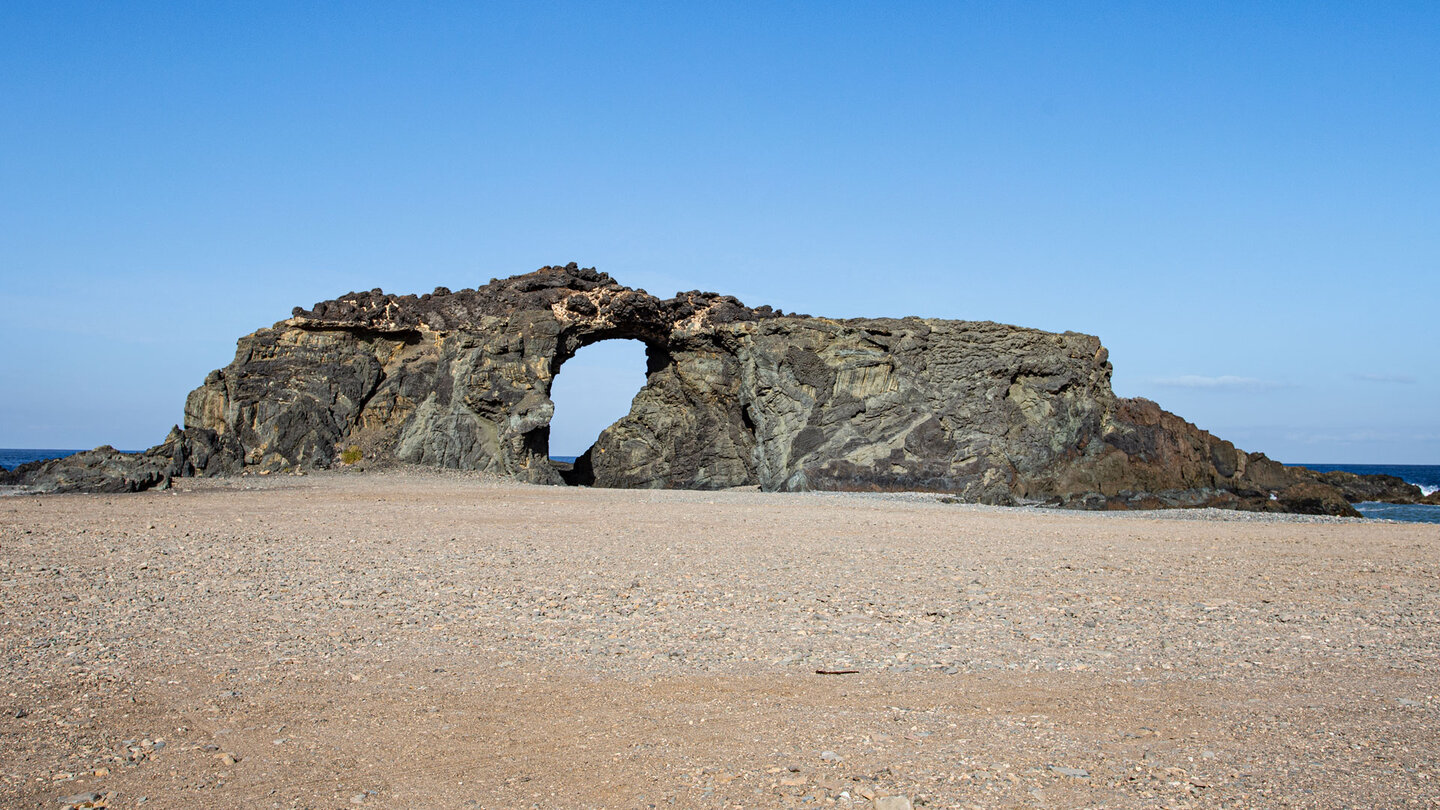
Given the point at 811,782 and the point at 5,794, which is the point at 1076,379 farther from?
the point at 5,794

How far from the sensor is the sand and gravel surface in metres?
4.22

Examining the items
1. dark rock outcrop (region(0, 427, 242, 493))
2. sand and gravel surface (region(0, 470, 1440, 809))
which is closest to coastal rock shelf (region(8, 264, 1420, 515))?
dark rock outcrop (region(0, 427, 242, 493))

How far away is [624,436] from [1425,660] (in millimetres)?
24376

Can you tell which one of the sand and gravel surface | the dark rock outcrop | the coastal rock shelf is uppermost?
the coastal rock shelf

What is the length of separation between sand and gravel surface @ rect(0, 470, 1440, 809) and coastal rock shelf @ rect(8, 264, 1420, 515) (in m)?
13.3

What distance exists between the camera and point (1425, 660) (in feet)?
21.4

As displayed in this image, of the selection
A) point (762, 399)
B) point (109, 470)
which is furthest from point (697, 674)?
point (762, 399)

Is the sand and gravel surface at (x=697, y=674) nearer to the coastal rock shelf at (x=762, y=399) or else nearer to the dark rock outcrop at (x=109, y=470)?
the dark rock outcrop at (x=109, y=470)

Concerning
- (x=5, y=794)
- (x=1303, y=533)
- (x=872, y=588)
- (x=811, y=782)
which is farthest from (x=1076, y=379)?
(x=5, y=794)

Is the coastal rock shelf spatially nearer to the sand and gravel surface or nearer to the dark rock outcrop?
the dark rock outcrop

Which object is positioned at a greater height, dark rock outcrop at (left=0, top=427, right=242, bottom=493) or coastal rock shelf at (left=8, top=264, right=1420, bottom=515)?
coastal rock shelf at (left=8, top=264, right=1420, bottom=515)

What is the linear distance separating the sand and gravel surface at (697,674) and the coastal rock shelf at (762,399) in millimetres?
13293

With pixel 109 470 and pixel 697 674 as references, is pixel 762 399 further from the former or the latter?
pixel 697 674

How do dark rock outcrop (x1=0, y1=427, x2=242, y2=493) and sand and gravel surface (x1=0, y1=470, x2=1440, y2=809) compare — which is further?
dark rock outcrop (x1=0, y1=427, x2=242, y2=493)
